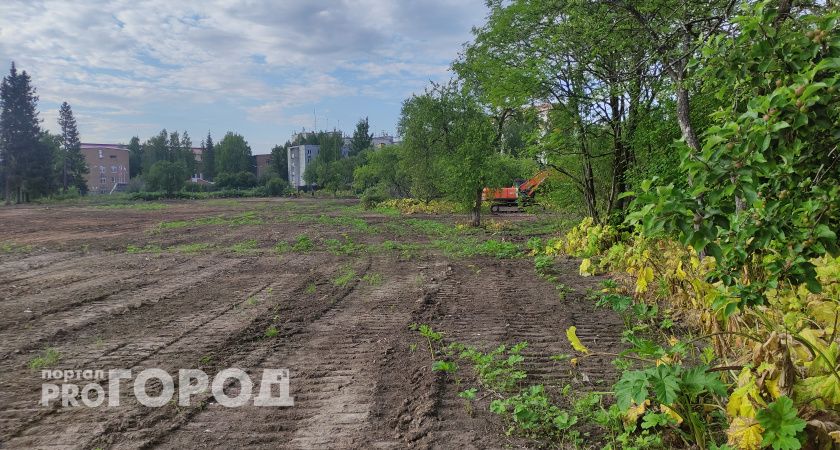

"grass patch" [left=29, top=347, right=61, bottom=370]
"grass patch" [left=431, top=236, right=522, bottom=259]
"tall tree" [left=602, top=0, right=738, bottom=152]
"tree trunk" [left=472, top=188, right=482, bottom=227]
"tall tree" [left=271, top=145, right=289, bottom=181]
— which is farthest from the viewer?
"tall tree" [left=271, top=145, right=289, bottom=181]

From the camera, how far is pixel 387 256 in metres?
11.9

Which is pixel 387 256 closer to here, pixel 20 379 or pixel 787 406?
pixel 20 379

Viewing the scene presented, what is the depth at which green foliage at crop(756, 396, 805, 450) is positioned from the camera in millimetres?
2451

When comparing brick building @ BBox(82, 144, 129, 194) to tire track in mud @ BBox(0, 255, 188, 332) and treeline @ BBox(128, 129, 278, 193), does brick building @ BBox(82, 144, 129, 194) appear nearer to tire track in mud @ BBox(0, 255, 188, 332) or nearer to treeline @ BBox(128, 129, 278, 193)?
treeline @ BBox(128, 129, 278, 193)

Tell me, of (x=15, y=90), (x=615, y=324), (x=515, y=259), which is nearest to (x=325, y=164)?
(x=15, y=90)

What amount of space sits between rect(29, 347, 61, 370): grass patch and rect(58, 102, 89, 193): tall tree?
62.3 meters

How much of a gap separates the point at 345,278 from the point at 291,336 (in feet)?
11.1

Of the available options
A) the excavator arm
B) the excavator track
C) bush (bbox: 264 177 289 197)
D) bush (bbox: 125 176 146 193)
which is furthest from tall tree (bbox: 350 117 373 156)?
the excavator arm

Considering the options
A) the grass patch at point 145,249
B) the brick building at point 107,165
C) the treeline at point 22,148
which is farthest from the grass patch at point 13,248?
the brick building at point 107,165

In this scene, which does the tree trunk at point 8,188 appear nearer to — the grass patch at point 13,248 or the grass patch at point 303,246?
the grass patch at point 13,248

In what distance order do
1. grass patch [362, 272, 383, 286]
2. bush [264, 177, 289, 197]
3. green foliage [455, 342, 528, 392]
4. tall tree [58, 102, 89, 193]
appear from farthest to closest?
bush [264, 177, 289, 197], tall tree [58, 102, 89, 193], grass patch [362, 272, 383, 286], green foliage [455, 342, 528, 392]

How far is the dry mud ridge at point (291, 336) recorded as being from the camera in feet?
11.2

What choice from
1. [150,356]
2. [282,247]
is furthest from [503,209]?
[150,356]

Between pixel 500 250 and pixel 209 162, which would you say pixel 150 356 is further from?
pixel 209 162
